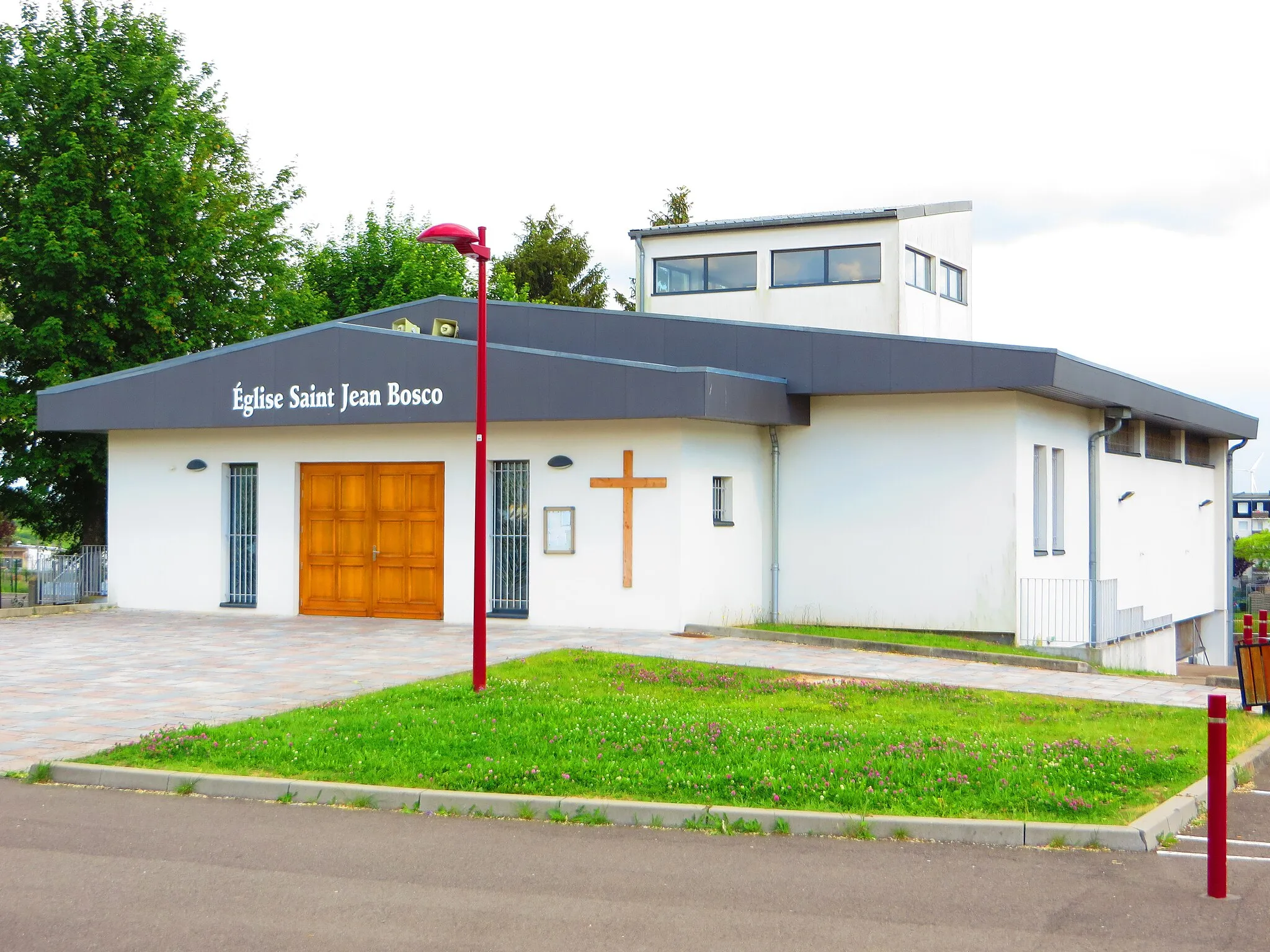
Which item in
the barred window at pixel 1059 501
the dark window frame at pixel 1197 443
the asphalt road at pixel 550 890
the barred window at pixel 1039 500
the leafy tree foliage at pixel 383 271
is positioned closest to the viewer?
the asphalt road at pixel 550 890

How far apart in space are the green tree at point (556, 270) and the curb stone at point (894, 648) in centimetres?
4168

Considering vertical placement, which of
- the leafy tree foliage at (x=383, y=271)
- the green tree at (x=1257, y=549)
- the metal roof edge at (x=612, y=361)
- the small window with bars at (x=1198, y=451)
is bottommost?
the green tree at (x=1257, y=549)

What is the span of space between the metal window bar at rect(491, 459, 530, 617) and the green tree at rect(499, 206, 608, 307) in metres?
39.6

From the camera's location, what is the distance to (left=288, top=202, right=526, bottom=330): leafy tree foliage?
1885 inches

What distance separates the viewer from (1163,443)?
2744 cm

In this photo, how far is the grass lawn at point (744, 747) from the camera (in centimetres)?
899

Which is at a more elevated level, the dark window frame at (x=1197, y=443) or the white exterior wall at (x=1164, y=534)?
the dark window frame at (x=1197, y=443)

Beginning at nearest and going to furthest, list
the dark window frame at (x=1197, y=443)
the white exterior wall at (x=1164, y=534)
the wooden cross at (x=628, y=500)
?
the wooden cross at (x=628, y=500)
the white exterior wall at (x=1164, y=534)
the dark window frame at (x=1197, y=443)

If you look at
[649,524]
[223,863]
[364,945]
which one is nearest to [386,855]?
[223,863]

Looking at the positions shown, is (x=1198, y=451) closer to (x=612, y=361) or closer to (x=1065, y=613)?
(x=1065, y=613)

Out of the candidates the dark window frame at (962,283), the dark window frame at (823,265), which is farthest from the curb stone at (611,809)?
the dark window frame at (962,283)

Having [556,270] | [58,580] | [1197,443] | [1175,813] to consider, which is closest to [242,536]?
[58,580]

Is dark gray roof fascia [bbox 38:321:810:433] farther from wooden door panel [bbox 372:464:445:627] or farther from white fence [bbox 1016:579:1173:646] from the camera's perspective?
white fence [bbox 1016:579:1173:646]

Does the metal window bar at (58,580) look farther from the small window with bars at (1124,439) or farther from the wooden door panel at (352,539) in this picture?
the small window with bars at (1124,439)
